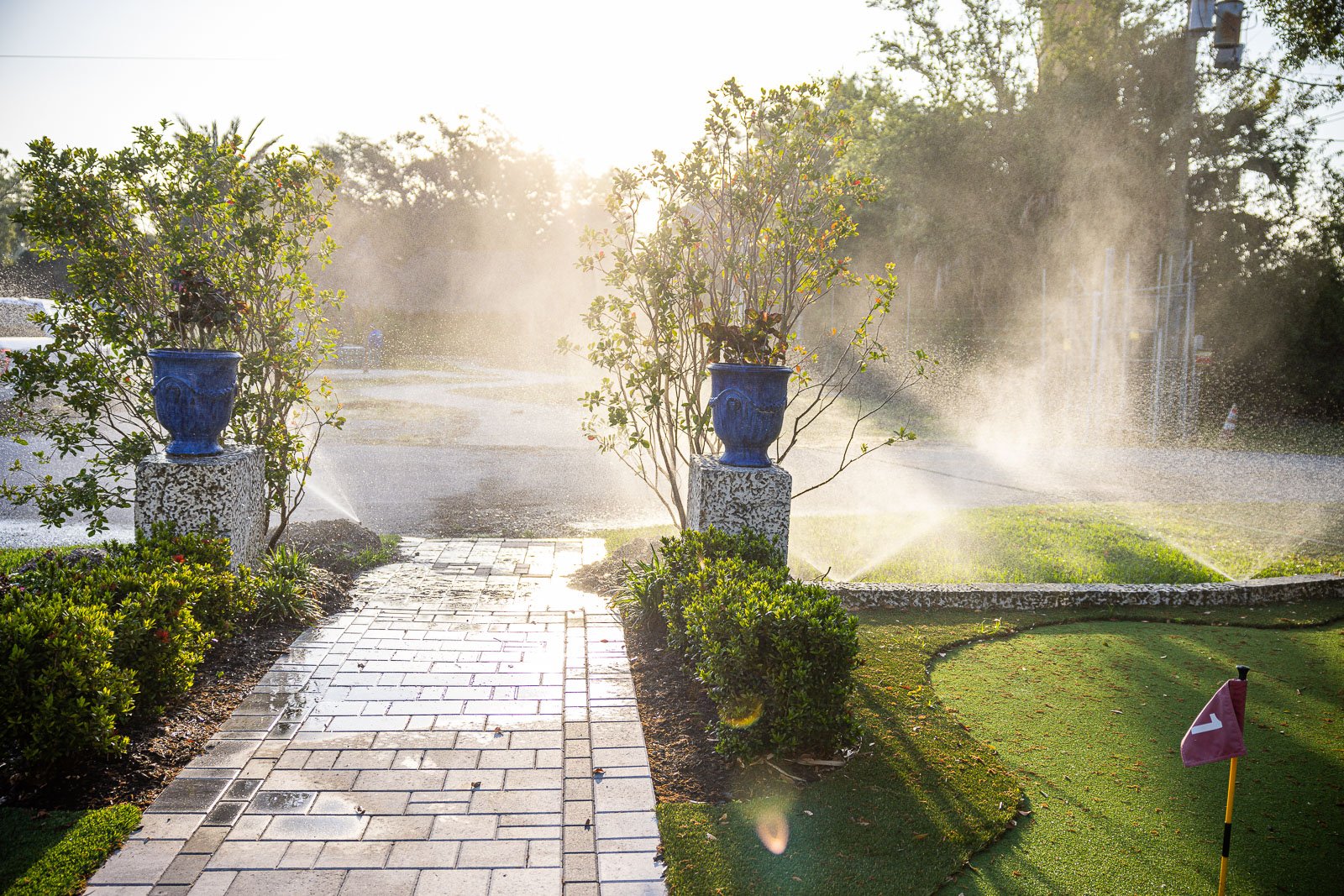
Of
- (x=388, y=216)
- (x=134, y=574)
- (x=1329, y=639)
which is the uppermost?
(x=388, y=216)

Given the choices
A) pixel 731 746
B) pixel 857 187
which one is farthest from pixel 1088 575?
pixel 731 746

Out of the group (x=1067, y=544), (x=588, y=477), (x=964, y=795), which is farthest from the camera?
(x=588, y=477)

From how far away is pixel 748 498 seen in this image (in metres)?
5.12

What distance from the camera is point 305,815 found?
311cm

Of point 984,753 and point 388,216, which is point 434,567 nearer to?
point 984,753

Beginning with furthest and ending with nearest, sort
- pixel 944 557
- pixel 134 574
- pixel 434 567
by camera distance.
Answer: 1. pixel 944 557
2. pixel 434 567
3. pixel 134 574

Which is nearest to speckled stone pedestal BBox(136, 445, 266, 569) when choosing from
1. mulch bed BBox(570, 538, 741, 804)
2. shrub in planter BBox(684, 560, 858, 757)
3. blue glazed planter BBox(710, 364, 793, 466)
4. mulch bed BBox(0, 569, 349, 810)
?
mulch bed BBox(0, 569, 349, 810)

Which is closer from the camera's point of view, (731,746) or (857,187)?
(731,746)

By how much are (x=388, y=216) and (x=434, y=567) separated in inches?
1626

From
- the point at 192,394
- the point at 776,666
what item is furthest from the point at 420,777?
the point at 192,394

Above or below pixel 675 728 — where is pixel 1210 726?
above

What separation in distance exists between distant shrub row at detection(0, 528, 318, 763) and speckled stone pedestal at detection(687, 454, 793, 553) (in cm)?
246

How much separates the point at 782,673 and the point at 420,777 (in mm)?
1404

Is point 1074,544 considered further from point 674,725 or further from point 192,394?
point 192,394
